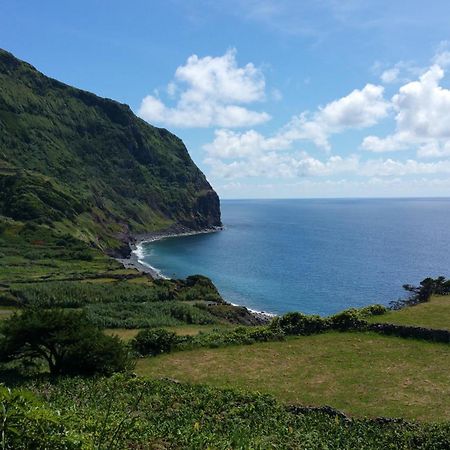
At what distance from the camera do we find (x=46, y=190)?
586 feet

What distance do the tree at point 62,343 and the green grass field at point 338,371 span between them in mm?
3818

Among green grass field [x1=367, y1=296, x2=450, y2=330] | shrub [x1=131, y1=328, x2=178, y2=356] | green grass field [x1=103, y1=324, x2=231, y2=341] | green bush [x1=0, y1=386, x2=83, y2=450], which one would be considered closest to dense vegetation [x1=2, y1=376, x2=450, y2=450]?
green bush [x1=0, y1=386, x2=83, y2=450]

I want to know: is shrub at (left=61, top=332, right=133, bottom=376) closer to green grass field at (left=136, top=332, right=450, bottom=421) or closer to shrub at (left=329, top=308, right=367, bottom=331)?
green grass field at (left=136, top=332, right=450, bottom=421)

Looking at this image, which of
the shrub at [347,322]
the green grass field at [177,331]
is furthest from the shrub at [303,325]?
the green grass field at [177,331]

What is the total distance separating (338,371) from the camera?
102 ft

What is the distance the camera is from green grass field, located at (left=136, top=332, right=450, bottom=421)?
85.0ft

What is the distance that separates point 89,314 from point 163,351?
2262 cm

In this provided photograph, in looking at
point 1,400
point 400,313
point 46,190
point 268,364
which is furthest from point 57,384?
point 46,190

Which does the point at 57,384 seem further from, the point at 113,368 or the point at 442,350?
the point at 442,350

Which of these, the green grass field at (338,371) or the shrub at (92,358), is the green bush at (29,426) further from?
the shrub at (92,358)

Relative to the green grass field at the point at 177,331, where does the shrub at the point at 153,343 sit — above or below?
above

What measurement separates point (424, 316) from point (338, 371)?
15.4m

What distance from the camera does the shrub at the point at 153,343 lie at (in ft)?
122

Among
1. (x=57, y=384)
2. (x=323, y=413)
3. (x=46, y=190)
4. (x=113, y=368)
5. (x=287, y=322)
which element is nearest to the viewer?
(x=323, y=413)
